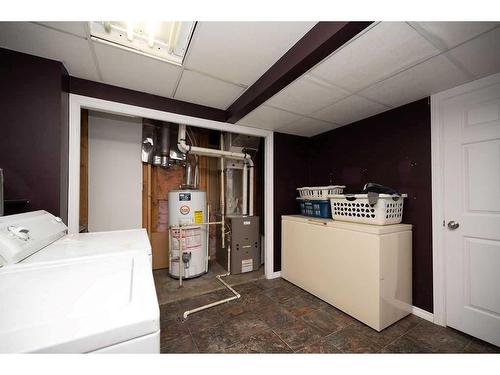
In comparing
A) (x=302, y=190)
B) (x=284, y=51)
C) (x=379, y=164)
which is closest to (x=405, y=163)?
(x=379, y=164)

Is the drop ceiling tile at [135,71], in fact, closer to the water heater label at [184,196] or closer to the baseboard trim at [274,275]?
the water heater label at [184,196]

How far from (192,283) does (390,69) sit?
2943mm

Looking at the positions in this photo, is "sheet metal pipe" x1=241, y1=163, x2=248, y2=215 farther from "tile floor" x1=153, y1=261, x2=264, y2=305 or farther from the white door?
the white door

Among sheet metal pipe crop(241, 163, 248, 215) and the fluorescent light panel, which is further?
sheet metal pipe crop(241, 163, 248, 215)

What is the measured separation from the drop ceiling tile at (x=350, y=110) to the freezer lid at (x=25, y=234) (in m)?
2.49

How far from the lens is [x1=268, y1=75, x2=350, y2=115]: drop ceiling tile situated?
5.44ft

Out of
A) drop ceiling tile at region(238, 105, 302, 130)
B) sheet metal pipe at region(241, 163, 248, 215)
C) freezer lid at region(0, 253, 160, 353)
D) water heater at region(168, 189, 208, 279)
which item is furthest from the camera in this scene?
sheet metal pipe at region(241, 163, 248, 215)

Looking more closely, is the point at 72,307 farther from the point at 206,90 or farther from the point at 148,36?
the point at 206,90

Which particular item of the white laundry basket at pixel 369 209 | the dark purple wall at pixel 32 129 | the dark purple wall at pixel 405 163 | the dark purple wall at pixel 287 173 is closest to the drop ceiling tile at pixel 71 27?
the dark purple wall at pixel 32 129

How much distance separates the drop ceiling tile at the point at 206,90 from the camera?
179 centimetres

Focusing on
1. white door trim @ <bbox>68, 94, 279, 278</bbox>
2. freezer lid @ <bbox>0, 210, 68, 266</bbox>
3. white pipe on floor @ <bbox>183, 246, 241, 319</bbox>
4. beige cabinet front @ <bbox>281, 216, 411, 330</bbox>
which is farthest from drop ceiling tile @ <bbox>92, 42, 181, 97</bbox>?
white pipe on floor @ <bbox>183, 246, 241, 319</bbox>

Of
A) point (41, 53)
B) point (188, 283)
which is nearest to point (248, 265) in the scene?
point (188, 283)

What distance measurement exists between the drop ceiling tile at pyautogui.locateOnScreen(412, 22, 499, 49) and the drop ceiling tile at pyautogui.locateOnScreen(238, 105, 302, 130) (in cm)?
125

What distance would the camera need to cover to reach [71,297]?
0.64m
